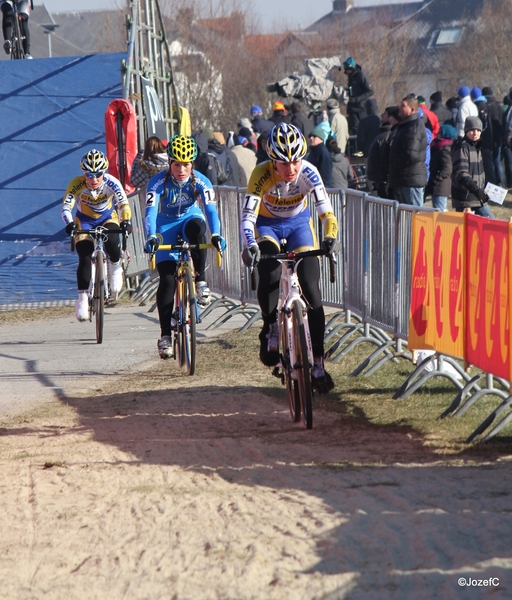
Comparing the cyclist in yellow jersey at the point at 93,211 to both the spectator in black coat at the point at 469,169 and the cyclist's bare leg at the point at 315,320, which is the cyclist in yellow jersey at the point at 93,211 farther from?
the spectator in black coat at the point at 469,169

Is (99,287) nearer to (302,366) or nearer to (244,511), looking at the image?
(302,366)

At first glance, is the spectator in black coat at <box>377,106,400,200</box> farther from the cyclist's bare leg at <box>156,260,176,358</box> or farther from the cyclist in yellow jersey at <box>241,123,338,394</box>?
the cyclist in yellow jersey at <box>241,123,338,394</box>

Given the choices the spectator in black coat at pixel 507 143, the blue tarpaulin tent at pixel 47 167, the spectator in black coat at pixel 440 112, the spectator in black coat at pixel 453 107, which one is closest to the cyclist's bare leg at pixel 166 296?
the blue tarpaulin tent at pixel 47 167

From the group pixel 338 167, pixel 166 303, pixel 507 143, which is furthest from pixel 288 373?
pixel 507 143

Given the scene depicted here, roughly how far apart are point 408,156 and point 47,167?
686cm

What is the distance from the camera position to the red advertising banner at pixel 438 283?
24.1 feet

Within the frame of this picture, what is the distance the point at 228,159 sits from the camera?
54.1 feet

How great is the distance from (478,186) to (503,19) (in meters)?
47.4

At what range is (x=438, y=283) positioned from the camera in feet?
25.3

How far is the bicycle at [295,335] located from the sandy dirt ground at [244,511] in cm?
22

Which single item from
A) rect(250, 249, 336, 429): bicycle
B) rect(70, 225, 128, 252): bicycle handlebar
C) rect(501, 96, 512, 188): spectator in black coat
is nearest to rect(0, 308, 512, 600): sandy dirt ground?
rect(250, 249, 336, 429): bicycle

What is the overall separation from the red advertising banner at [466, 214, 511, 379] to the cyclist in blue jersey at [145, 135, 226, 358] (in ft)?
9.53

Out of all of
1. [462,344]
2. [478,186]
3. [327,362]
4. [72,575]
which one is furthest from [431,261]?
[478,186]

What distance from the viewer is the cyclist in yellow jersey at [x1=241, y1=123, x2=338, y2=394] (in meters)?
7.24
